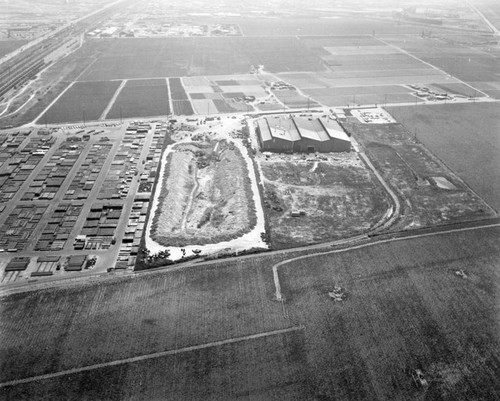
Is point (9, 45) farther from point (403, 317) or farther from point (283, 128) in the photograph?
point (403, 317)

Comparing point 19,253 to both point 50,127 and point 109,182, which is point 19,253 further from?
point 50,127

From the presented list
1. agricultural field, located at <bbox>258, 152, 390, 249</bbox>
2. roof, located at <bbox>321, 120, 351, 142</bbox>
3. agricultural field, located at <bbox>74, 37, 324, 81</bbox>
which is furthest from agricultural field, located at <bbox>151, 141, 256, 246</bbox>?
agricultural field, located at <bbox>74, 37, 324, 81</bbox>

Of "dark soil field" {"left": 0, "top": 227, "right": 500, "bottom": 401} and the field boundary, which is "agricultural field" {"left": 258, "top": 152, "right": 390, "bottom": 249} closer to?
"dark soil field" {"left": 0, "top": 227, "right": 500, "bottom": 401}

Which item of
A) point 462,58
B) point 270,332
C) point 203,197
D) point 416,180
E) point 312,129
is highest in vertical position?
point 462,58

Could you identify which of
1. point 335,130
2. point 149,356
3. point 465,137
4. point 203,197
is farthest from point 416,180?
point 149,356

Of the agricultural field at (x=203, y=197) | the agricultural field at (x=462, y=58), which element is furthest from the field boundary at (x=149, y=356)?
the agricultural field at (x=462, y=58)

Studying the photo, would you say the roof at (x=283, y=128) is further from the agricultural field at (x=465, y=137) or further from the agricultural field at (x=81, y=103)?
the agricultural field at (x=81, y=103)
